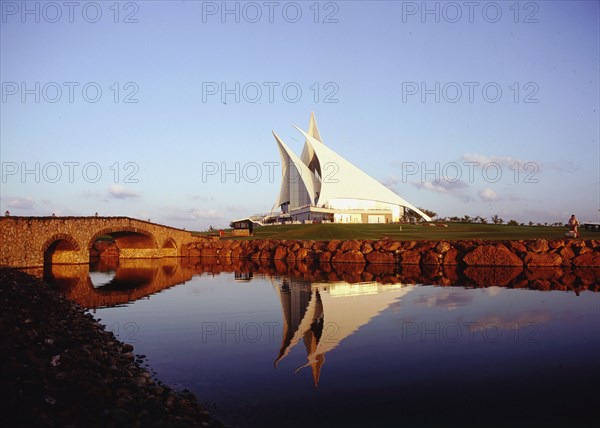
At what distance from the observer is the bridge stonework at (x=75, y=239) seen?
27.4 m

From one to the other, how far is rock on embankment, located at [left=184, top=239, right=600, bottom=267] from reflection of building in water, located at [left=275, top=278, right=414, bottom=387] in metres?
9.51

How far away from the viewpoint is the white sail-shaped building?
7256 cm

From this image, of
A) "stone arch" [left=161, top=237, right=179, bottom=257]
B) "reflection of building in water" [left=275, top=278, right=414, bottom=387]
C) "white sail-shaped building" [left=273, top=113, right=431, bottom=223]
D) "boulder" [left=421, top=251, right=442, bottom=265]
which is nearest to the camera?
"reflection of building in water" [left=275, top=278, right=414, bottom=387]

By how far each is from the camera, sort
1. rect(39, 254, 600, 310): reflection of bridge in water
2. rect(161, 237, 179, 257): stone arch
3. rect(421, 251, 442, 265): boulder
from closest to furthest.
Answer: rect(39, 254, 600, 310): reflection of bridge in water → rect(421, 251, 442, 265): boulder → rect(161, 237, 179, 257): stone arch

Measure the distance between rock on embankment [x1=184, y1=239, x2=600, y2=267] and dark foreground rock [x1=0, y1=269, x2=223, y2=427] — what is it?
21.8 meters

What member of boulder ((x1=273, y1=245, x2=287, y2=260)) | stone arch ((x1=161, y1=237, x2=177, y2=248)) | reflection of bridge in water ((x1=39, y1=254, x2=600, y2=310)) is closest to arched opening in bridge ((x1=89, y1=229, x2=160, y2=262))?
stone arch ((x1=161, y1=237, x2=177, y2=248))

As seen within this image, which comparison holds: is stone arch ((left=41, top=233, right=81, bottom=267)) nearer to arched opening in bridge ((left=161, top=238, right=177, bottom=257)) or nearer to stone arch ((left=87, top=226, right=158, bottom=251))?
stone arch ((left=87, top=226, right=158, bottom=251))

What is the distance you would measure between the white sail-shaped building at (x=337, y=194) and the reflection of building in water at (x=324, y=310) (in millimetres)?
51353

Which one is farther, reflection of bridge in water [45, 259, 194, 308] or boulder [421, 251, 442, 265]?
boulder [421, 251, 442, 265]

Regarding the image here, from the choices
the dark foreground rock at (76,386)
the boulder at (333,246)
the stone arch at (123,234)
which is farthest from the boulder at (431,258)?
the dark foreground rock at (76,386)

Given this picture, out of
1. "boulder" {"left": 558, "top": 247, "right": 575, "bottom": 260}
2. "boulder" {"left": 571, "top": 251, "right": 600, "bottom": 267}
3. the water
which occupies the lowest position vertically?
the water

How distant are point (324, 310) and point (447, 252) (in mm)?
16001

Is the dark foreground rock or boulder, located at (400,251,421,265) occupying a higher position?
boulder, located at (400,251,421,265)

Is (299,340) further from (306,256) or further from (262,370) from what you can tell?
(306,256)
